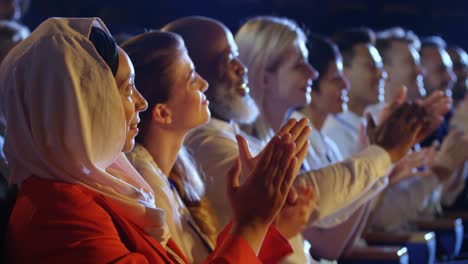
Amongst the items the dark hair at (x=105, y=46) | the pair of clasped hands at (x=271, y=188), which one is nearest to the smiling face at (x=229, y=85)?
the pair of clasped hands at (x=271, y=188)

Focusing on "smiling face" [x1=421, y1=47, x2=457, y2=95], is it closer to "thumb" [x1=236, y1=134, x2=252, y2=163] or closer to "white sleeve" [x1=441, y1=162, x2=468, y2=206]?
"white sleeve" [x1=441, y1=162, x2=468, y2=206]

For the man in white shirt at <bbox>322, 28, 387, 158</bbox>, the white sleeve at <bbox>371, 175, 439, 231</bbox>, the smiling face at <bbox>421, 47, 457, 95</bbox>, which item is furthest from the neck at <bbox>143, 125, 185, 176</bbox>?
the smiling face at <bbox>421, 47, 457, 95</bbox>

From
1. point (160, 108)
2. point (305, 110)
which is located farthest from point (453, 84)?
point (160, 108)

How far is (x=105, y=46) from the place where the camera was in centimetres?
169

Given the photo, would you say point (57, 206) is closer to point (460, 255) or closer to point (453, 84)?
point (460, 255)

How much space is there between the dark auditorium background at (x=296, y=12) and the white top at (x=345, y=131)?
107 centimetres

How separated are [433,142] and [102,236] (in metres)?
3.73

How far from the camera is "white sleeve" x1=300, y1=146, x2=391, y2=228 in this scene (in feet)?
9.06

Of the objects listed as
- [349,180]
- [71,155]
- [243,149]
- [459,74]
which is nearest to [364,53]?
[349,180]

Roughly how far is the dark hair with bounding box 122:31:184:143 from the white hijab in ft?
1.68

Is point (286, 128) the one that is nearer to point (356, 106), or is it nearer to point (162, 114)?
point (162, 114)

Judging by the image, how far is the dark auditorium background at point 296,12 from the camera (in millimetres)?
5207

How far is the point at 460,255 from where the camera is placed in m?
4.77

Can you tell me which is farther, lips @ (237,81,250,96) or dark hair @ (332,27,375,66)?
dark hair @ (332,27,375,66)
